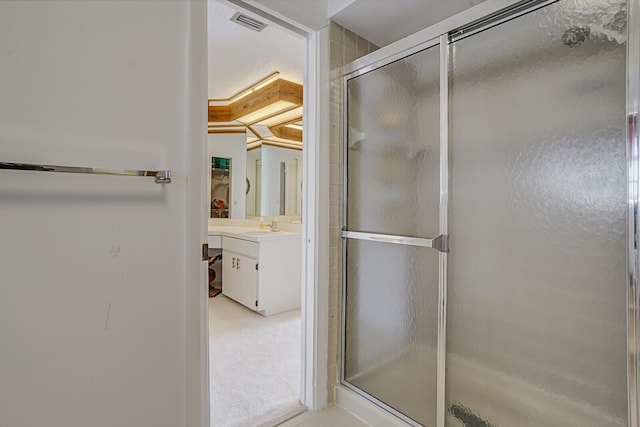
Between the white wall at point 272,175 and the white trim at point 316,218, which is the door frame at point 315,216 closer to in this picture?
the white trim at point 316,218

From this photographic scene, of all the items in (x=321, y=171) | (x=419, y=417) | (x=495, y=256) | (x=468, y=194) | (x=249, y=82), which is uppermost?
(x=249, y=82)

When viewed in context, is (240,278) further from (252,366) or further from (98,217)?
(98,217)

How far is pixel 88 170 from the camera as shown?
0.99 m

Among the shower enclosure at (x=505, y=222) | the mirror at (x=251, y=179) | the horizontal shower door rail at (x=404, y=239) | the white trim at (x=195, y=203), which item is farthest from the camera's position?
the mirror at (x=251, y=179)

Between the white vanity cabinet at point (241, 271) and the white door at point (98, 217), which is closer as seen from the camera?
the white door at point (98, 217)

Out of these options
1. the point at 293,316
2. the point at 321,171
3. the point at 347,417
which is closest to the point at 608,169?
the point at 321,171

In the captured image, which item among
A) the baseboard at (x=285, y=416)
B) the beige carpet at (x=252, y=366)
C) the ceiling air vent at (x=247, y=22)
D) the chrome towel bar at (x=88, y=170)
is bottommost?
the baseboard at (x=285, y=416)

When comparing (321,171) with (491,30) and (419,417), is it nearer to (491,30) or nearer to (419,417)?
(491,30)

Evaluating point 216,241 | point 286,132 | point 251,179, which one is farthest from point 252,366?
point 286,132

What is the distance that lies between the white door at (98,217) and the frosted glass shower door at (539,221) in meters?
1.11

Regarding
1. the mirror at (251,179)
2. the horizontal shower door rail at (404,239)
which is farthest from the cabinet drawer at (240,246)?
the horizontal shower door rail at (404,239)

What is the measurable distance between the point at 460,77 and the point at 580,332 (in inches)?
41.3

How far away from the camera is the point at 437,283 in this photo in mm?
1436

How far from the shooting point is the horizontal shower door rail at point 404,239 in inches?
55.0
